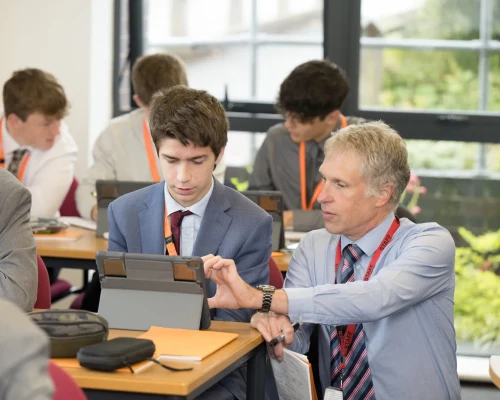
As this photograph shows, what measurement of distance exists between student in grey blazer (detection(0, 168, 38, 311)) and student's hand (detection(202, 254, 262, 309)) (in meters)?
0.54

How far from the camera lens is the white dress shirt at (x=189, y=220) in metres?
3.15

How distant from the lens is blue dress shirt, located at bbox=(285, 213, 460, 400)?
2830mm

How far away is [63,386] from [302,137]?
3.47m

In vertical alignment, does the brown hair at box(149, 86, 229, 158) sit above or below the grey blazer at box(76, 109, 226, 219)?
above

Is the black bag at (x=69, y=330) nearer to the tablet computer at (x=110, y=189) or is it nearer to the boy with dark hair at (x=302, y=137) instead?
the tablet computer at (x=110, y=189)

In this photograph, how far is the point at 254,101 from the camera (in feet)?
20.9

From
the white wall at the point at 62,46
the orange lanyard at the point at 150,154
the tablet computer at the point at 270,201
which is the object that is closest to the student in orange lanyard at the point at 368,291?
the tablet computer at the point at 270,201

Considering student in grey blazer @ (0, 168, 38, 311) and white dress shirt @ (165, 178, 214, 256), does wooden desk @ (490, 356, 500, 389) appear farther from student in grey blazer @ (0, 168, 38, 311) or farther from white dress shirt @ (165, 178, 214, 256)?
student in grey blazer @ (0, 168, 38, 311)

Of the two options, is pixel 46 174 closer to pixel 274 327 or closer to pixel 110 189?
pixel 110 189

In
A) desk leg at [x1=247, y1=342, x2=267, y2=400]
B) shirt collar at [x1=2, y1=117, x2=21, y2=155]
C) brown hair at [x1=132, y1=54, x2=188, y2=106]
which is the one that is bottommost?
desk leg at [x1=247, y1=342, x2=267, y2=400]

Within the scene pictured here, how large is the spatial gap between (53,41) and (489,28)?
271 centimetres

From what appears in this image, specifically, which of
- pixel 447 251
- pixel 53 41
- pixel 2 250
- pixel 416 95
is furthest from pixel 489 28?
pixel 2 250

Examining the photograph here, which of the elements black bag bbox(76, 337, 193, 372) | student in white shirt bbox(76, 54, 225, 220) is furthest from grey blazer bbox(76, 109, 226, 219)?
black bag bbox(76, 337, 193, 372)

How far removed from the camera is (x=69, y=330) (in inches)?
94.1
